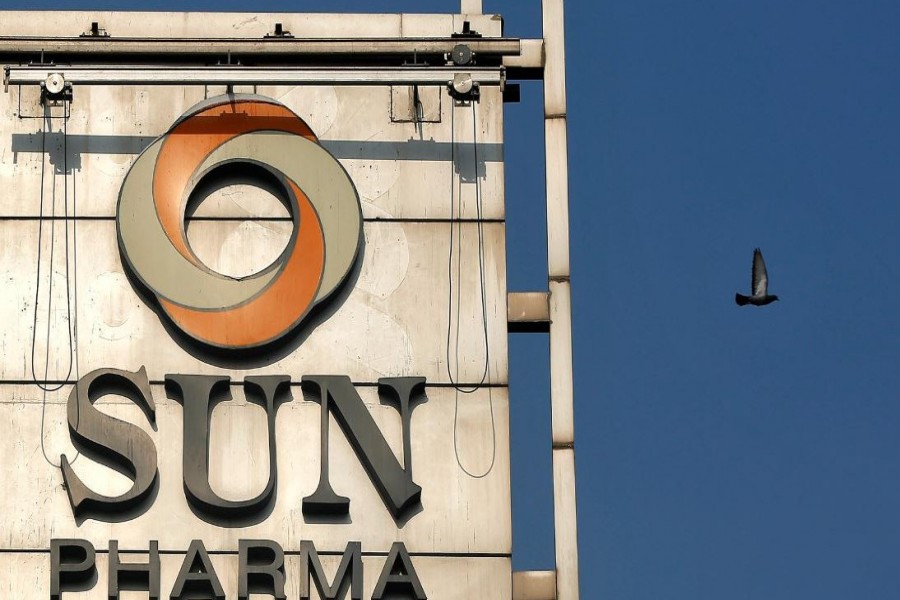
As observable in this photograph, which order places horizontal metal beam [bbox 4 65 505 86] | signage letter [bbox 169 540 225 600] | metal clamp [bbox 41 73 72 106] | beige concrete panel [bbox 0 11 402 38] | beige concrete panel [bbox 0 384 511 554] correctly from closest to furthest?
signage letter [bbox 169 540 225 600] → beige concrete panel [bbox 0 384 511 554] → horizontal metal beam [bbox 4 65 505 86] → metal clamp [bbox 41 73 72 106] → beige concrete panel [bbox 0 11 402 38]

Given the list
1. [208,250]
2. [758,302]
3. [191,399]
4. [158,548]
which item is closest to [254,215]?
[208,250]

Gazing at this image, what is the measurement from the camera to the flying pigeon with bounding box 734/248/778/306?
24.1 meters

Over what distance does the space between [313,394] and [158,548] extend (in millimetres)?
1997

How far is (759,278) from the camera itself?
79.7 feet

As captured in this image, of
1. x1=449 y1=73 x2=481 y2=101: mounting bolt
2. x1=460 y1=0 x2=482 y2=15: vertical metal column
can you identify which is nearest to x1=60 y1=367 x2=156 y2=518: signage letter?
x1=449 y1=73 x2=481 y2=101: mounting bolt

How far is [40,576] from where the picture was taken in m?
21.2

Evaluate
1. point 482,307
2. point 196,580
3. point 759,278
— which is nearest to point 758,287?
point 759,278

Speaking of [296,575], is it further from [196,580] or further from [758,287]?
[758,287]

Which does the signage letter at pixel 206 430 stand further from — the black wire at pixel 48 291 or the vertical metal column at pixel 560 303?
the vertical metal column at pixel 560 303

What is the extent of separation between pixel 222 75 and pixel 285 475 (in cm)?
383

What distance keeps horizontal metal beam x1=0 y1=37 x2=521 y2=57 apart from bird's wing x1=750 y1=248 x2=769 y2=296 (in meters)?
3.36

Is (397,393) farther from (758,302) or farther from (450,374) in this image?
(758,302)

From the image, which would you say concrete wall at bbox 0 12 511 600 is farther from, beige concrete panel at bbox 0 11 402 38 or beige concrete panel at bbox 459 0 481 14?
beige concrete panel at bbox 459 0 481 14

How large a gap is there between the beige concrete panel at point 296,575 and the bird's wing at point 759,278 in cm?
450
